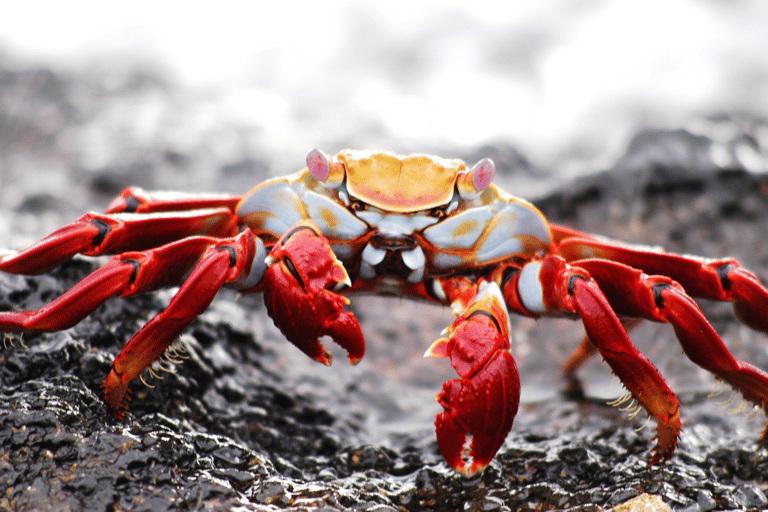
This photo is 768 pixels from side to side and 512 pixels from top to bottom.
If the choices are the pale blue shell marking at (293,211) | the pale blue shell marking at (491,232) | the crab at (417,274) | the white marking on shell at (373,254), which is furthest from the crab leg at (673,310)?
the pale blue shell marking at (293,211)

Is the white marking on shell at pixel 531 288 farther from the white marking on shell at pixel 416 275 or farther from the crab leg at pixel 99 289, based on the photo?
the crab leg at pixel 99 289

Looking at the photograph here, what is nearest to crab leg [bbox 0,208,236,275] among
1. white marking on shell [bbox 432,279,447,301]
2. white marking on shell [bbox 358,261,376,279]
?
white marking on shell [bbox 358,261,376,279]

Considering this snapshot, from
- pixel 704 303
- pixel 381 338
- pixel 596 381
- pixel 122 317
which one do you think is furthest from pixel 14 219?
pixel 704 303

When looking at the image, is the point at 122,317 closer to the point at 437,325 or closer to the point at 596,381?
the point at 437,325

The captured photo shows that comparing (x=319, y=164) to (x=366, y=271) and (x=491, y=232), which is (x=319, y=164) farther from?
(x=491, y=232)

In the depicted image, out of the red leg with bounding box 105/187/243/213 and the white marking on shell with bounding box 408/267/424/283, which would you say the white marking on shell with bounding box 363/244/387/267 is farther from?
the red leg with bounding box 105/187/243/213

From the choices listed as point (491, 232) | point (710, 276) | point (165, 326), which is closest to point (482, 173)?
point (491, 232)
